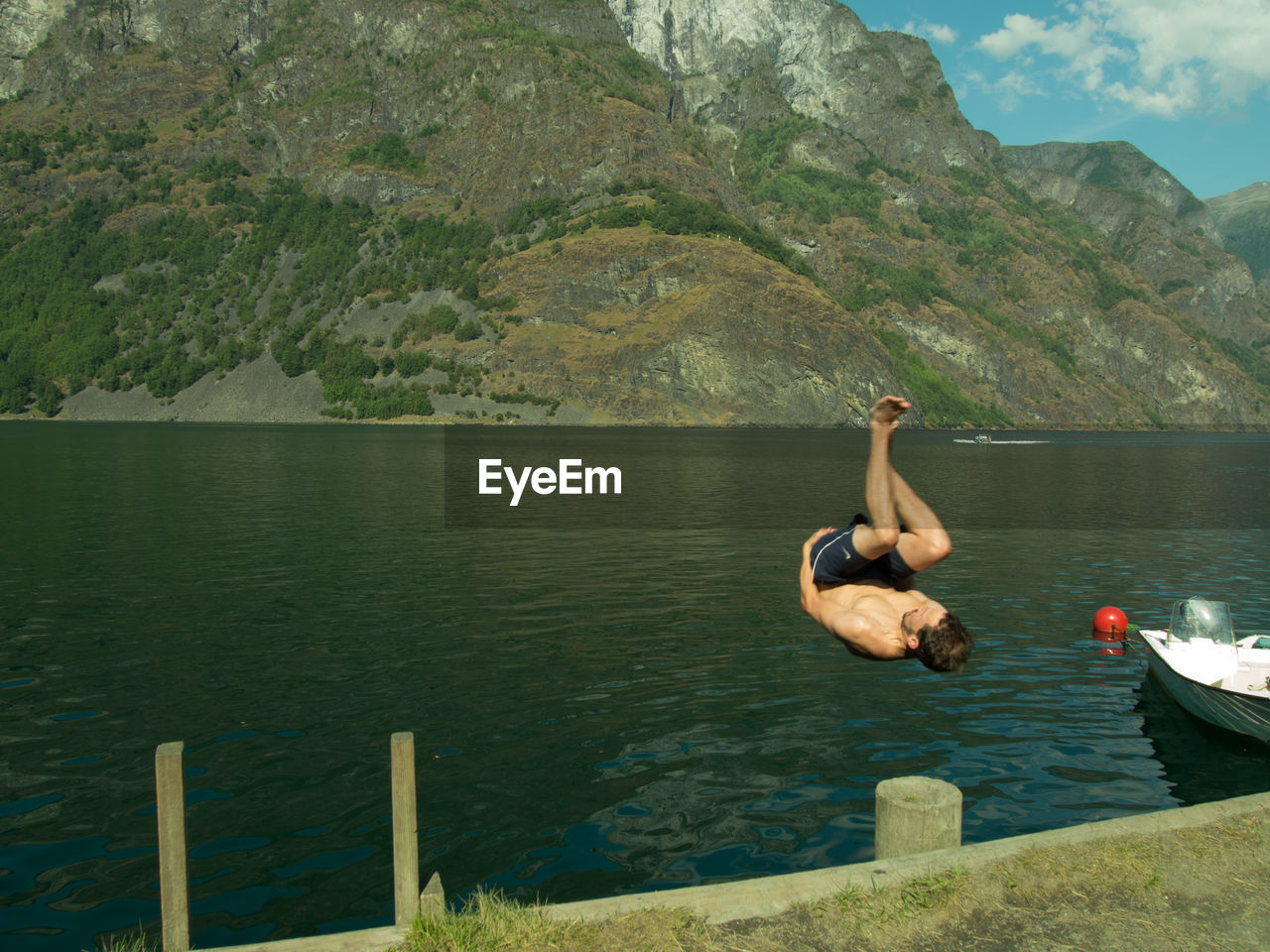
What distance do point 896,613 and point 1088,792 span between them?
8.01 m

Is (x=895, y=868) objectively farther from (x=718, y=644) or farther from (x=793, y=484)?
(x=793, y=484)

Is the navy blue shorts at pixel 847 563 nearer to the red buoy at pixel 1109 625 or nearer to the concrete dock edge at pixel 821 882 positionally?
the concrete dock edge at pixel 821 882

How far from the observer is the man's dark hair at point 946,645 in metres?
9.37

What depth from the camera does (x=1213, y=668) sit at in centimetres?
1845

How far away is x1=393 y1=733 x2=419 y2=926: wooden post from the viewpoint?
8367 mm

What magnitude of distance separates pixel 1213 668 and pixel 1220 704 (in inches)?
34.6

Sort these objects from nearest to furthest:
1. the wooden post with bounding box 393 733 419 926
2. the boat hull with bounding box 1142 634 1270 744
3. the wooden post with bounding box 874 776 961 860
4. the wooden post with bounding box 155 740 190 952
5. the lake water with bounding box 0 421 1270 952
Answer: the wooden post with bounding box 155 740 190 952 < the wooden post with bounding box 393 733 419 926 < the wooden post with bounding box 874 776 961 860 < the lake water with bounding box 0 421 1270 952 < the boat hull with bounding box 1142 634 1270 744

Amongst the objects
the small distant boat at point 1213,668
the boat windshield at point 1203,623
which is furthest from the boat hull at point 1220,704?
the boat windshield at point 1203,623

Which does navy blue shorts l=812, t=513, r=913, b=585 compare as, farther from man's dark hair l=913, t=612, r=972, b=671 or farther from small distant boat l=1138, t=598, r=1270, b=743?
small distant boat l=1138, t=598, r=1270, b=743

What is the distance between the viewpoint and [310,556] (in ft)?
119

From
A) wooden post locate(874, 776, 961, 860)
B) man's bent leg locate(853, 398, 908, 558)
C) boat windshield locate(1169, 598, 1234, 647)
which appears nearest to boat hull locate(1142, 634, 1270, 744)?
boat windshield locate(1169, 598, 1234, 647)

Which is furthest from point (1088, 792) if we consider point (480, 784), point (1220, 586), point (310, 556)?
point (310, 556)

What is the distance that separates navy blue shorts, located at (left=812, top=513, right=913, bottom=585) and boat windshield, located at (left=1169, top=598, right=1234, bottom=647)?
13.4 metres

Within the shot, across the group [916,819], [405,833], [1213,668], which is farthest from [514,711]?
[1213,668]
